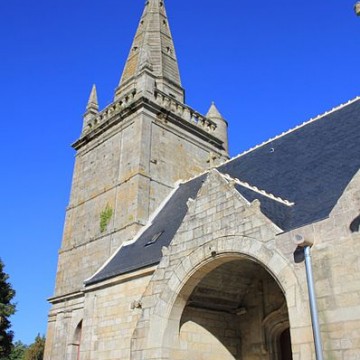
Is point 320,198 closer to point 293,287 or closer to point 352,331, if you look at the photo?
point 293,287

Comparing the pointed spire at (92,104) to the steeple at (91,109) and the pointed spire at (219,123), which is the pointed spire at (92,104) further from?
the pointed spire at (219,123)

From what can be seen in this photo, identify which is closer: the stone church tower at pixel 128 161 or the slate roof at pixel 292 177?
the slate roof at pixel 292 177

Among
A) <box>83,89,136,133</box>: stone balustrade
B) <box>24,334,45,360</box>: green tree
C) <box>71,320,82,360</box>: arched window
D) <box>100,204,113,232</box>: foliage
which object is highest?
<box>83,89,136,133</box>: stone balustrade

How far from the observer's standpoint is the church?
633cm

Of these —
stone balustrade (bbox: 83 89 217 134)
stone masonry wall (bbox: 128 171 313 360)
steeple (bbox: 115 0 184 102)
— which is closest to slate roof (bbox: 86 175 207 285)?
stone masonry wall (bbox: 128 171 313 360)

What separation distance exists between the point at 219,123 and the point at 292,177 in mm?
11642

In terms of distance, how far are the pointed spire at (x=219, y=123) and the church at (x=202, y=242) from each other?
1.75 metres

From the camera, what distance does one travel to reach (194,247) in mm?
8438

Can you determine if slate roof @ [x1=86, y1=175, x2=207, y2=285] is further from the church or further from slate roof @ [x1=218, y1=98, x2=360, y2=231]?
slate roof @ [x1=218, y1=98, x2=360, y2=231]

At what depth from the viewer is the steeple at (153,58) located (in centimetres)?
1886

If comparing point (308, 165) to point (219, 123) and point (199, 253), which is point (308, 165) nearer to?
point (199, 253)

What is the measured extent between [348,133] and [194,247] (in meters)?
4.59

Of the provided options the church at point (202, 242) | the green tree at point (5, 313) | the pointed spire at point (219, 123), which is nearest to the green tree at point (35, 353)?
the green tree at point (5, 313)

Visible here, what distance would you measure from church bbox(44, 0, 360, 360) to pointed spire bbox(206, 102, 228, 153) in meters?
1.75
